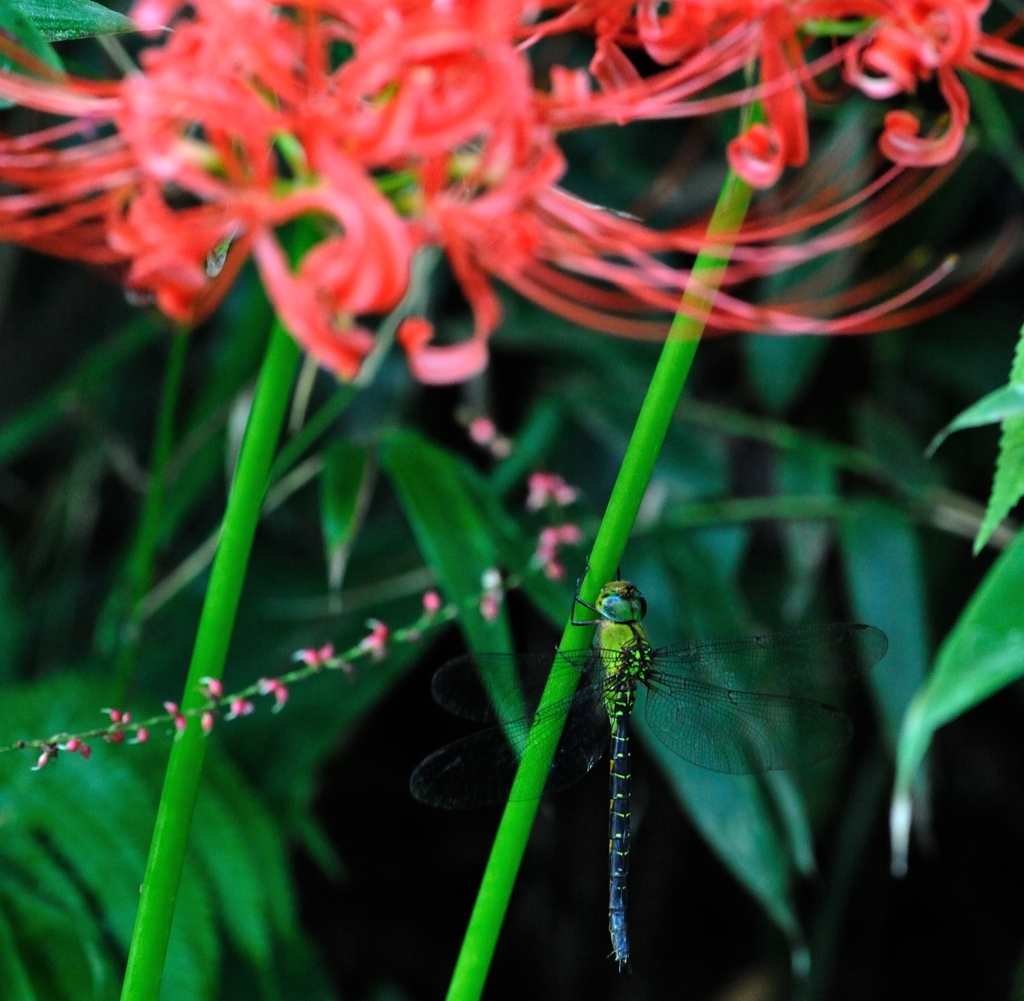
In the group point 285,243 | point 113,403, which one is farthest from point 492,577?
point 113,403

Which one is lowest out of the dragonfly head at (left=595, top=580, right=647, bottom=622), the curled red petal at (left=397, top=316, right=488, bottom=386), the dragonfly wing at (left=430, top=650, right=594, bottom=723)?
the dragonfly wing at (left=430, top=650, right=594, bottom=723)

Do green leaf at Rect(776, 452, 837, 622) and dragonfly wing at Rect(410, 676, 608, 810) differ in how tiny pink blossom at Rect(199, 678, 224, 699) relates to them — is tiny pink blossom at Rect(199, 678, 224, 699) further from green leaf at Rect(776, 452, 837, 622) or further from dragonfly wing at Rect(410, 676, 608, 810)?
green leaf at Rect(776, 452, 837, 622)

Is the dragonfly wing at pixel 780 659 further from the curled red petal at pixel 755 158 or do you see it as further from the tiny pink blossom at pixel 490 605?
the curled red petal at pixel 755 158

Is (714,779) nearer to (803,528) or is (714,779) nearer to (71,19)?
→ (803,528)

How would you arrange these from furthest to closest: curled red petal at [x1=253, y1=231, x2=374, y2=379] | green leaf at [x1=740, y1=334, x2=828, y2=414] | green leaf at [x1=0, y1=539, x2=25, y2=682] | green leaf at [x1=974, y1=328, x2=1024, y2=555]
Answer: green leaf at [x1=740, y1=334, x2=828, y2=414] < green leaf at [x1=0, y1=539, x2=25, y2=682] < green leaf at [x1=974, y1=328, x2=1024, y2=555] < curled red petal at [x1=253, y1=231, x2=374, y2=379]

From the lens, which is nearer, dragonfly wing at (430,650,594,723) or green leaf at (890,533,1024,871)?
green leaf at (890,533,1024,871)

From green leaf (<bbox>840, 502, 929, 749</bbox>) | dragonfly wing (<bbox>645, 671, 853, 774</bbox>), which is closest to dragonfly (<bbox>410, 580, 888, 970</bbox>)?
dragonfly wing (<bbox>645, 671, 853, 774</bbox>)

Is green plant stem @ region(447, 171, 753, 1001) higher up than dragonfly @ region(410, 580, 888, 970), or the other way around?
green plant stem @ region(447, 171, 753, 1001)

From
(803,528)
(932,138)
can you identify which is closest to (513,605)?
(803,528)
